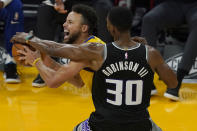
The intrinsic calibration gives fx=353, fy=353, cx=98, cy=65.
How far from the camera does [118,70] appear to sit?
7.13ft

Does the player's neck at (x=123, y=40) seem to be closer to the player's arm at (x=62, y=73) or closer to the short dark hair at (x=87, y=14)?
the player's arm at (x=62, y=73)

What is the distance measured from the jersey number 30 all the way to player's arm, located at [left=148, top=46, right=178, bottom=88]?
0.15 meters

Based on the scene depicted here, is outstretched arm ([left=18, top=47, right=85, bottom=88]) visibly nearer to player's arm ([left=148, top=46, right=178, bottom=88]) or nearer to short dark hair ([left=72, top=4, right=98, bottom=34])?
player's arm ([left=148, top=46, right=178, bottom=88])

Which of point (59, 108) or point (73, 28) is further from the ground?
point (73, 28)

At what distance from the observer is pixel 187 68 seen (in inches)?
163

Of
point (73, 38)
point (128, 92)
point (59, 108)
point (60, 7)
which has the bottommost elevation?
point (59, 108)

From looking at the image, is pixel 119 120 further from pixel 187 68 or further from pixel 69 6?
pixel 69 6

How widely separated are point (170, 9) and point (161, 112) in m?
1.32

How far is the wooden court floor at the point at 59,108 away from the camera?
10.9ft

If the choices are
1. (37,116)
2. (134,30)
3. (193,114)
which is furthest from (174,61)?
(37,116)

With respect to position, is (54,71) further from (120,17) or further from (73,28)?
(73,28)

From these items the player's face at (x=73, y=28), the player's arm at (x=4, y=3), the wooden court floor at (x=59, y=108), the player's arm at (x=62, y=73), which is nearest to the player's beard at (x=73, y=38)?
the player's face at (x=73, y=28)

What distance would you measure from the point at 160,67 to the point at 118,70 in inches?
12.2

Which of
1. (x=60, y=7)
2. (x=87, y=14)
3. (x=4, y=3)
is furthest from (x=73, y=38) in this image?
(x=4, y=3)
